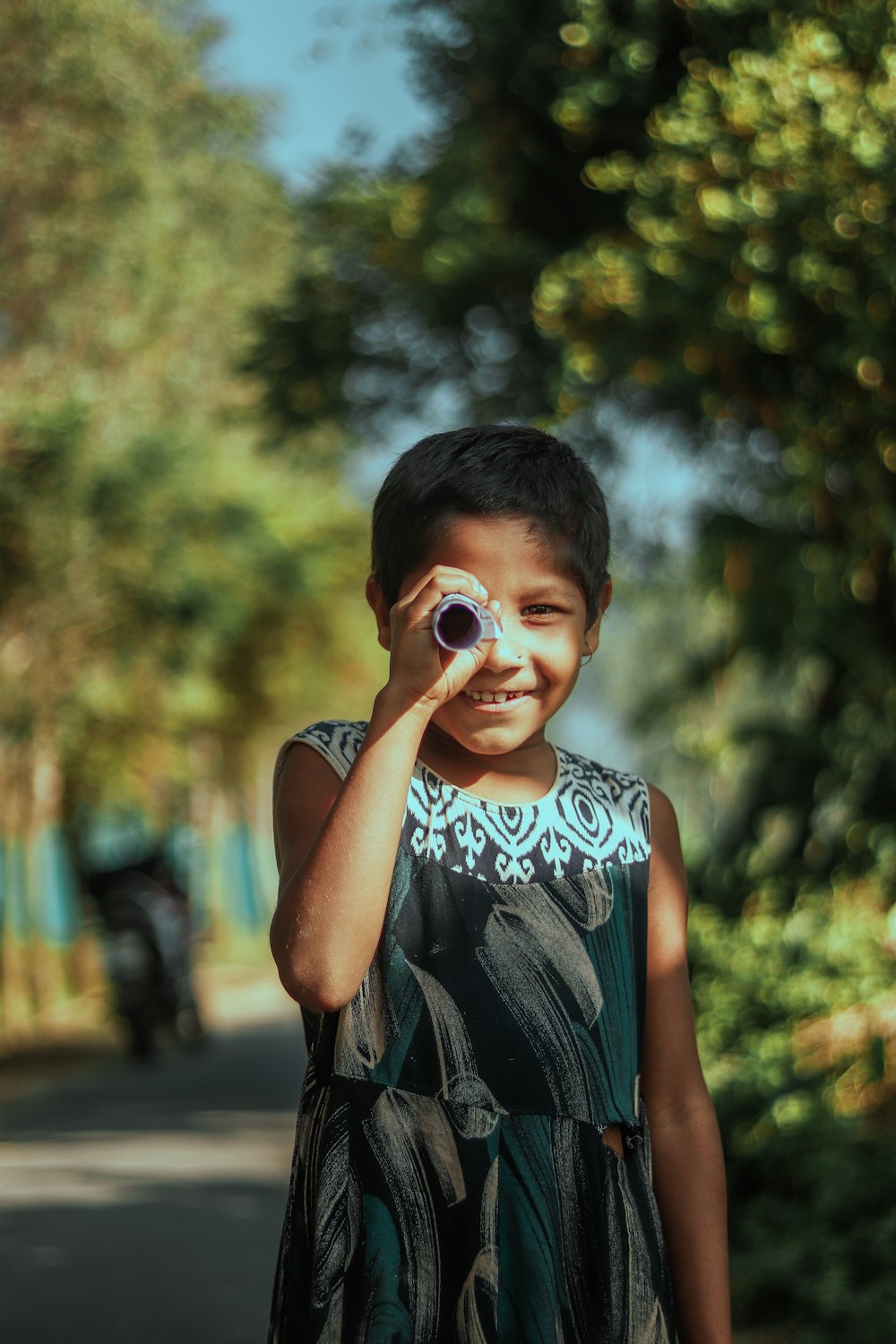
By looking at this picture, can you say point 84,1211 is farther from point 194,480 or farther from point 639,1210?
point 194,480

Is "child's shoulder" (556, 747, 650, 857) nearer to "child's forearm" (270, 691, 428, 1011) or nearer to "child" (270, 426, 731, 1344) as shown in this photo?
"child" (270, 426, 731, 1344)

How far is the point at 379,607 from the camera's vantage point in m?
1.82

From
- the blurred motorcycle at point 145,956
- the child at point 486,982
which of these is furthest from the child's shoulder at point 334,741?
the blurred motorcycle at point 145,956

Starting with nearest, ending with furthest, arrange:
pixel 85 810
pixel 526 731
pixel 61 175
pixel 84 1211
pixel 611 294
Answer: pixel 526 731 → pixel 84 1211 → pixel 611 294 → pixel 61 175 → pixel 85 810

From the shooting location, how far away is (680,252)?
6859 millimetres

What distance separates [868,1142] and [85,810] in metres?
14.7

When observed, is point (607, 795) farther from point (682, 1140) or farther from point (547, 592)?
point (682, 1140)

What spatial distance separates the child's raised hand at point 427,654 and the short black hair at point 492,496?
0.13 m

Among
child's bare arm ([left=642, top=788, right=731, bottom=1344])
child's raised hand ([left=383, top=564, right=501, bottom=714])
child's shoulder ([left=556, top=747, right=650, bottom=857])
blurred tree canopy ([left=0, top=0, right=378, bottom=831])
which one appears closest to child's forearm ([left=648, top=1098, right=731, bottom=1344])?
child's bare arm ([left=642, top=788, right=731, bottom=1344])

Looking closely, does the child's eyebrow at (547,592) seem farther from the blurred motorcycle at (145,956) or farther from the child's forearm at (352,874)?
the blurred motorcycle at (145,956)

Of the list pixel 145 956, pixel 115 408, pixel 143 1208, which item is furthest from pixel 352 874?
pixel 115 408

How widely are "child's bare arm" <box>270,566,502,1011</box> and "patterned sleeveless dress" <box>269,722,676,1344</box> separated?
92 millimetres

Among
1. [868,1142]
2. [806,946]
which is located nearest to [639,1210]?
[868,1142]

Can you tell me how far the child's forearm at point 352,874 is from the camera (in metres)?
1.54
